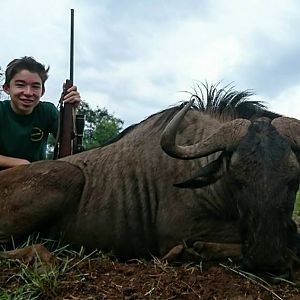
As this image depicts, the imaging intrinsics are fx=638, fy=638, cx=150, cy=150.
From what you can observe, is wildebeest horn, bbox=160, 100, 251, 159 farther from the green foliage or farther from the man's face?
the green foliage

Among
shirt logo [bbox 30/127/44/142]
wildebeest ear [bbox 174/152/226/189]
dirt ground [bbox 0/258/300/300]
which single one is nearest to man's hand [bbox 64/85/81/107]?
shirt logo [bbox 30/127/44/142]

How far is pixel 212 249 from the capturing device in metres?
4.73

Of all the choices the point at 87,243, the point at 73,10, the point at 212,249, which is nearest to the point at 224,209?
the point at 212,249

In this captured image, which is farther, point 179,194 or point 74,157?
point 74,157

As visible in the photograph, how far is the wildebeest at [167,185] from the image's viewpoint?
4355 millimetres

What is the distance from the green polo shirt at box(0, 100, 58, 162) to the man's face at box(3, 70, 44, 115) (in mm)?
99

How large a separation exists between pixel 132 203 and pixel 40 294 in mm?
1677

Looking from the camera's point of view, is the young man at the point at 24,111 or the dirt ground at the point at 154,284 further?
the young man at the point at 24,111

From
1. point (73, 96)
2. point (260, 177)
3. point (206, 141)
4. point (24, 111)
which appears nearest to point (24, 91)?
point (24, 111)

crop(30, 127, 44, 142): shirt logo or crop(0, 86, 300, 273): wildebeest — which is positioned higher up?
crop(30, 127, 44, 142): shirt logo

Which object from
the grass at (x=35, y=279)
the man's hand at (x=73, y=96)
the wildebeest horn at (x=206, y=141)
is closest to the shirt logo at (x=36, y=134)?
the man's hand at (x=73, y=96)

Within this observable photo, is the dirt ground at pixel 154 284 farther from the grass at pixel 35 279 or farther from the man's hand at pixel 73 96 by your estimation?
the man's hand at pixel 73 96

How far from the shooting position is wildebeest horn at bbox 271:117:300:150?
175 inches

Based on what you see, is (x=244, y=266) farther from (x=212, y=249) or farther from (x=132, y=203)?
(x=132, y=203)
